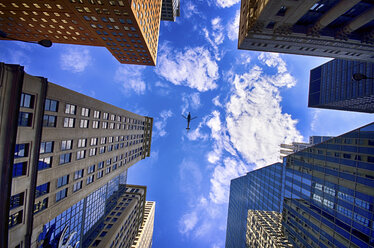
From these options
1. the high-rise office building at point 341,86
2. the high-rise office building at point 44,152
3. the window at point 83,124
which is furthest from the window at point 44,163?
the high-rise office building at point 341,86

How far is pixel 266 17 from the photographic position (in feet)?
109

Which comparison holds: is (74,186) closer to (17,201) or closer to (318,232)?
(17,201)

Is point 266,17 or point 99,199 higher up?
point 266,17

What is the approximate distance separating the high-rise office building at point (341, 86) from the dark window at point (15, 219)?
132 metres

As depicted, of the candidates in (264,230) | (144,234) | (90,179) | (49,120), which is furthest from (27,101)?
(144,234)

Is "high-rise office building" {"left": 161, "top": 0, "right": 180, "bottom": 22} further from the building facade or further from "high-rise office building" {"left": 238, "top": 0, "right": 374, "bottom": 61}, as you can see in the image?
the building facade

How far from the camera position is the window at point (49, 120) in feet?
78.3

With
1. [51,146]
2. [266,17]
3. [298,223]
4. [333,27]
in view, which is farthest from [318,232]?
[51,146]

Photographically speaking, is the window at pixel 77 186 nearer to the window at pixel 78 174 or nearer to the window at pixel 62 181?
the window at pixel 78 174

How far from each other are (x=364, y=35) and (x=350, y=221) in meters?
41.7

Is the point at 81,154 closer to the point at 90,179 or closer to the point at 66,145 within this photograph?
the point at 66,145

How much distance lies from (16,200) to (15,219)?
7.78ft

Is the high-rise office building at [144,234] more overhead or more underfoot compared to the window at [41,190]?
more underfoot

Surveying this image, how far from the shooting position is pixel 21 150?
67.6 feet
